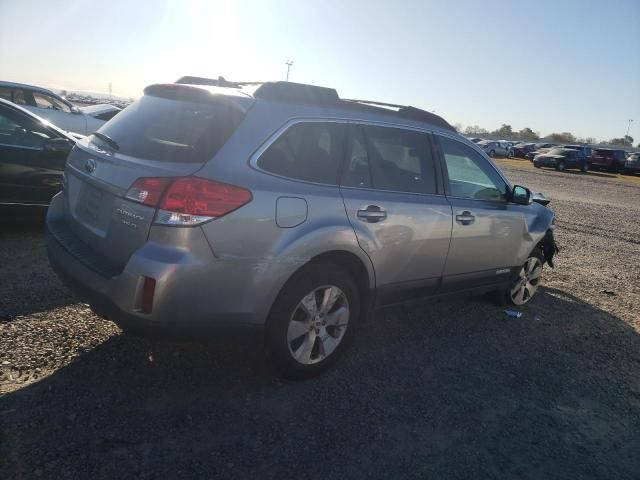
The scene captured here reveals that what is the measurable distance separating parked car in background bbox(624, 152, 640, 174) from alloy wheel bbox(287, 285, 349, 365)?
37.6 m

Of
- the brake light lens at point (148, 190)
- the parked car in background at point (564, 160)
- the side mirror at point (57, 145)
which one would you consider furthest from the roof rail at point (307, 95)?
the parked car in background at point (564, 160)

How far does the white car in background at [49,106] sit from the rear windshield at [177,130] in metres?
8.61

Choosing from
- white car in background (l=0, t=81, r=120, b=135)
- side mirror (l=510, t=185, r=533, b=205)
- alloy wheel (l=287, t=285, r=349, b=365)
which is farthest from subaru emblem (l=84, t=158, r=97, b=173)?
white car in background (l=0, t=81, r=120, b=135)

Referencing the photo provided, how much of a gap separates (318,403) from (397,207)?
4.65 feet

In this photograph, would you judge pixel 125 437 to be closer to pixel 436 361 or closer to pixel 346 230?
pixel 346 230

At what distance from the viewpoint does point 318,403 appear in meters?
2.96

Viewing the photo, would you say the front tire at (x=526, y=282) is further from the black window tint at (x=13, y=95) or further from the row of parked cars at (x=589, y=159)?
the row of parked cars at (x=589, y=159)

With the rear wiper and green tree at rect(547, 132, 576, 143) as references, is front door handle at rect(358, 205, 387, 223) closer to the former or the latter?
the rear wiper

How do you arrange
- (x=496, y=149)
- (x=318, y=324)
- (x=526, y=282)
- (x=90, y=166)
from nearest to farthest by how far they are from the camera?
1. (x=90, y=166)
2. (x=318, y=324)
3. (x=526, y=282)
4. (x=496, y=149)

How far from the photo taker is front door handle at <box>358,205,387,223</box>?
3.18 meters

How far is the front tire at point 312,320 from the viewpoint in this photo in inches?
114

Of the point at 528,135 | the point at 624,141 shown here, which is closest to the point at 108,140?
the point at 528,135

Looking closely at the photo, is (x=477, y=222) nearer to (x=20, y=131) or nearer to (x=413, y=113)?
(x=413, y=113)

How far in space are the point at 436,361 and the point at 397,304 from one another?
0.53 metres
